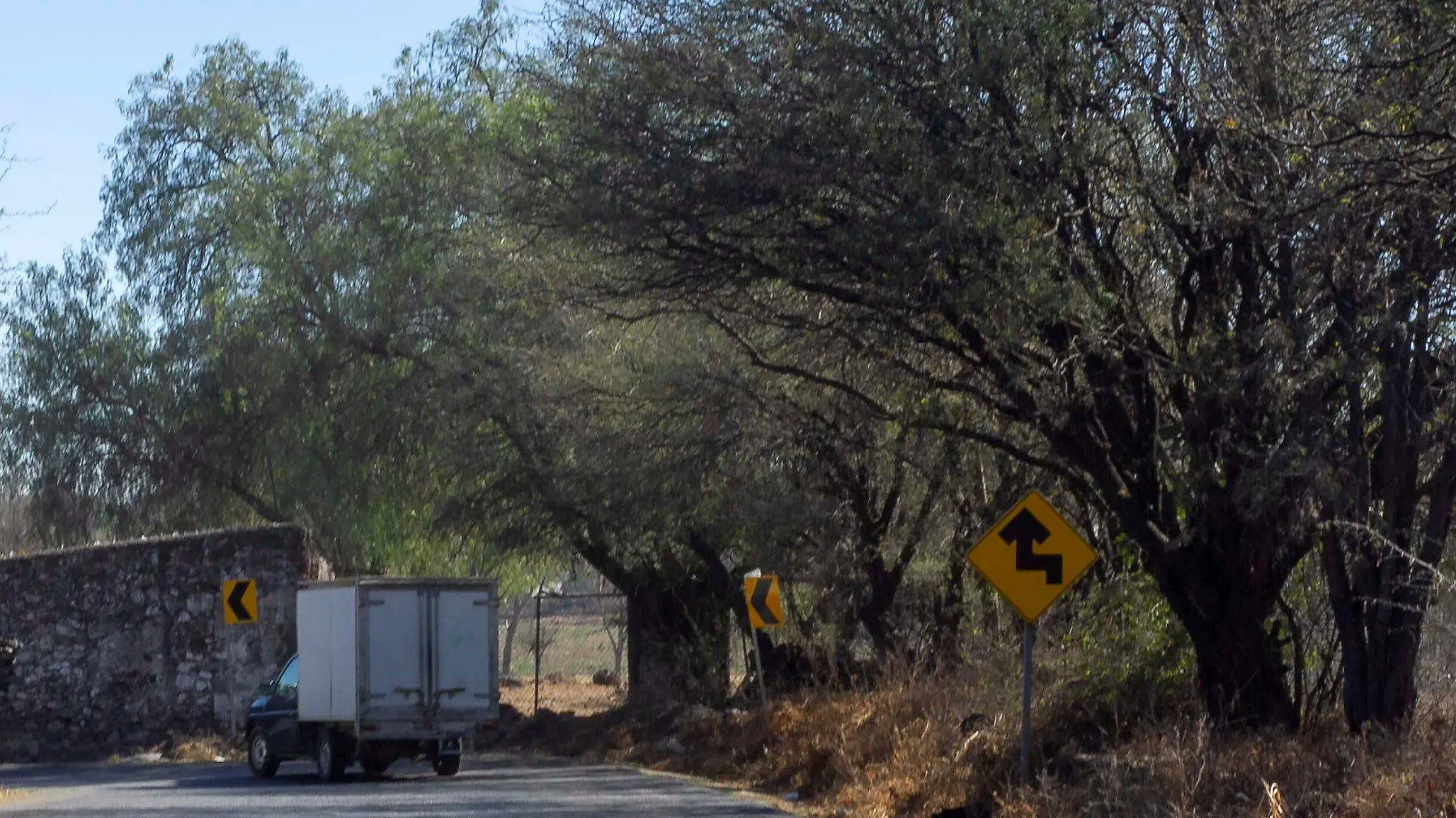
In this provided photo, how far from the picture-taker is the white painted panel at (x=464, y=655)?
2112cm

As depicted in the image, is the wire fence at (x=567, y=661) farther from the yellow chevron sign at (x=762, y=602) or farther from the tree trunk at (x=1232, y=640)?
the tree trunk at (x=1232, y=640)

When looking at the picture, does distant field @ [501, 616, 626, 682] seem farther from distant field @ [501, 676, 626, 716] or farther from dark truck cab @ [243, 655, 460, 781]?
dark truck cab @ [243, 655, 460, 781]

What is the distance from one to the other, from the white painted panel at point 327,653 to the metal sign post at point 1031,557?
9.37 metres

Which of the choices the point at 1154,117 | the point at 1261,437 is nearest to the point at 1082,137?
Answer: the point at 1154,117

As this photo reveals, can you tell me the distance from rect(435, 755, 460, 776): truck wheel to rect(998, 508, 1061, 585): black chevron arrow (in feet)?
32.4

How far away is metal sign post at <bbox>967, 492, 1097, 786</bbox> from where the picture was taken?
13797 millimetres

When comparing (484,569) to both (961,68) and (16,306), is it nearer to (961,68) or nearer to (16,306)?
(16,306)

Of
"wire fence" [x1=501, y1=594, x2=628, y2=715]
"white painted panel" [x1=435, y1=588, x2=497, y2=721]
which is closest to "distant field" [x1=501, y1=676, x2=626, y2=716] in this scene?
"wire fence" [x1=501, y1=594, x2=628, y2=715]

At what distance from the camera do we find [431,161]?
86.6ft

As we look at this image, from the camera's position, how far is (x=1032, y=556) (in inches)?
547

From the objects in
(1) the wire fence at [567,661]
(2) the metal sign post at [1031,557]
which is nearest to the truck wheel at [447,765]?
(1) the wire fence at [567,661]

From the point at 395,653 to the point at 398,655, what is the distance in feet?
0.18

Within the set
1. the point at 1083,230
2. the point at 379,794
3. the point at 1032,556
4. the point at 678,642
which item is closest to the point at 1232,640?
the point at 1032,556

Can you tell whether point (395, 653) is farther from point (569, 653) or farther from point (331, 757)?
point (569, 653)
